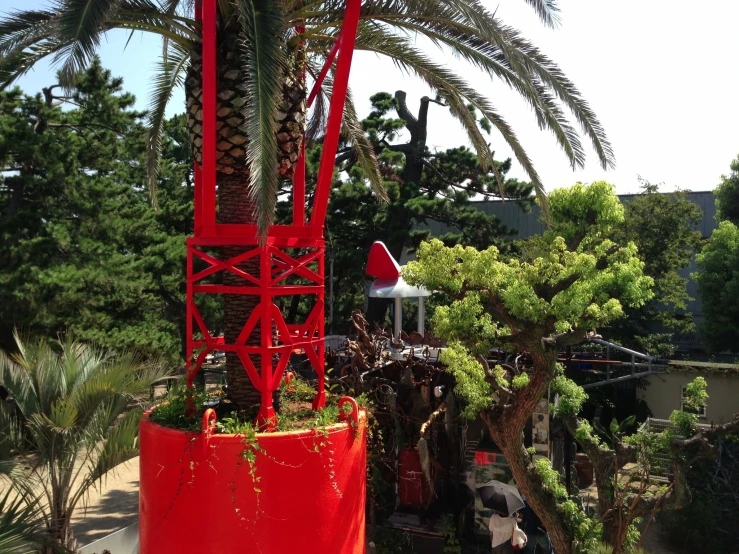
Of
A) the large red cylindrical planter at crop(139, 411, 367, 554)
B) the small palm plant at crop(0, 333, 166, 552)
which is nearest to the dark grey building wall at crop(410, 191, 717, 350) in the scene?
the small palm plant at crop(0, 333, 166, 552)

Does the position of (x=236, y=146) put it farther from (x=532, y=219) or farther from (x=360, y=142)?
(x=532, y=219)

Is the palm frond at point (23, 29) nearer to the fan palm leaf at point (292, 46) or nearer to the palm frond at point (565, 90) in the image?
the fan palm leaf at point (292, 46)

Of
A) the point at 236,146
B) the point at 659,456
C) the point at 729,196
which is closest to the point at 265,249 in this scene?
the point at 236,146

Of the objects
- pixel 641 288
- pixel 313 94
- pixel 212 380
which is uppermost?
pixel 313 94

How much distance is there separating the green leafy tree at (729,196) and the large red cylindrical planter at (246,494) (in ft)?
69.5

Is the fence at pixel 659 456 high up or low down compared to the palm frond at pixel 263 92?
down

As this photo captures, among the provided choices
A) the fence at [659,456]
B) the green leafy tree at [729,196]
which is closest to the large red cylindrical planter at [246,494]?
the fence at [659,456]

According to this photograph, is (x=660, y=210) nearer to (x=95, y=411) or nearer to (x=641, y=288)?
(x=641, y=288)

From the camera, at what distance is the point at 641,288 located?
6.91 metres

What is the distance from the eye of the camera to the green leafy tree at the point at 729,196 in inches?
827

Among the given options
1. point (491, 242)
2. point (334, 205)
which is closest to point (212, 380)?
point (334, 205)

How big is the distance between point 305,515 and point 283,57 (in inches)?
127

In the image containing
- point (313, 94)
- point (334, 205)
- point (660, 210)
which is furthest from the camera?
point (660, 210)

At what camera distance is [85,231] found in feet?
44.5
